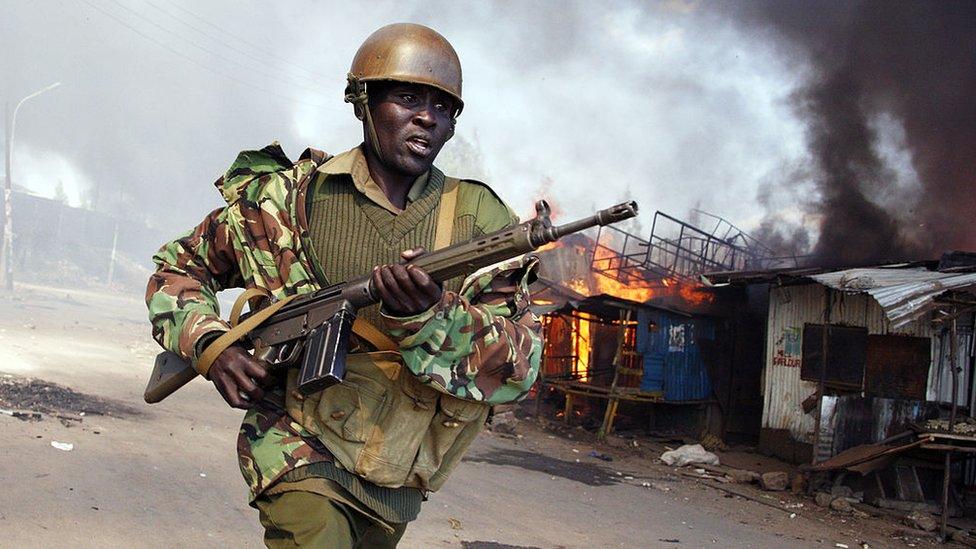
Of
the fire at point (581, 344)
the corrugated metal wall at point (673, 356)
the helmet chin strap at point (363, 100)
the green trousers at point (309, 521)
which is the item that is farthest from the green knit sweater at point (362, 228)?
the fire at point (581, 344)

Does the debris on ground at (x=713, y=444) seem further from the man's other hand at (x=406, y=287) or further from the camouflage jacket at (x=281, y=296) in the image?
the man's other hand at (x=406, y=287)

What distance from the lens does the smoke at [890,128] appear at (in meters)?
20.1

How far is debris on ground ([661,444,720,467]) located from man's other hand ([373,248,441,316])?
10.8 meters

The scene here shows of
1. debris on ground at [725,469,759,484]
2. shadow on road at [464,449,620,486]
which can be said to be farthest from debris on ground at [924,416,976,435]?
shadow on road at [464,449,620,486]

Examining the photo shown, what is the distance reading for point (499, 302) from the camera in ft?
7.18

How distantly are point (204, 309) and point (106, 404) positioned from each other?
25.2ft

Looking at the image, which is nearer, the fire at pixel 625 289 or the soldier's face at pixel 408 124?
the soldier's face at pixel 408 124

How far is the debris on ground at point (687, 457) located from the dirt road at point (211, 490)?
1.37 ft

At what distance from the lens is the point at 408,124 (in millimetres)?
2223

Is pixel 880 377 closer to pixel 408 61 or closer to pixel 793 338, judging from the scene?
pixel 793 338

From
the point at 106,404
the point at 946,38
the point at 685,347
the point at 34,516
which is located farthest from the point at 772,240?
the point at 34,516

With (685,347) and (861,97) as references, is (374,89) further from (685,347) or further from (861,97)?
(861,97)

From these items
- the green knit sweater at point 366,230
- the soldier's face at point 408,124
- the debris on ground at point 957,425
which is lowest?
the debris on ground at point 957,425

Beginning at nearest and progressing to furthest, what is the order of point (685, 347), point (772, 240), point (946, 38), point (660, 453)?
point (660, 453) < point (685, 347) < point (946, 38) < point (772, 240)
